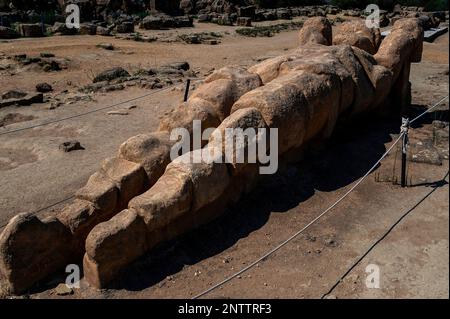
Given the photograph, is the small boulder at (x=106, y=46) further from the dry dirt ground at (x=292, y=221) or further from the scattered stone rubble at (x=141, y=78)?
the dry dirt ground at (x=292, y=221)

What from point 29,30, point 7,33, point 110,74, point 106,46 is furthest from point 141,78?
point 29,30

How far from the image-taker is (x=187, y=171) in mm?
6082

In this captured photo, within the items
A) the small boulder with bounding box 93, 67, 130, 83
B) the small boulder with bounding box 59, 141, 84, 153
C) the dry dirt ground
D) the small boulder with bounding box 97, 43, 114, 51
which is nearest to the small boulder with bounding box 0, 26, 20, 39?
the small boulder with bounding box 97, 43, 114, 51

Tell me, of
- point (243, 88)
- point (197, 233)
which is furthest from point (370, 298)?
point (243, 88)

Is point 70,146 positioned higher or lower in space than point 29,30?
lower

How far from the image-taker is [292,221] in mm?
6816

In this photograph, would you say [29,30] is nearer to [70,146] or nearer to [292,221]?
[70,146]

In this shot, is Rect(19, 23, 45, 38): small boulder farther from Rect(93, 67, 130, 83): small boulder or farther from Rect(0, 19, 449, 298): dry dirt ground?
Rect(0, 19, 449, 298): dry dirt ground

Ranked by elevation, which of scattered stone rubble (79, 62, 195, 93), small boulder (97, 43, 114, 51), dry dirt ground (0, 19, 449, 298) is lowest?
dry dirt ground (0, 19, 449, 298)

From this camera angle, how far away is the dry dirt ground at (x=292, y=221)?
5.59 metres

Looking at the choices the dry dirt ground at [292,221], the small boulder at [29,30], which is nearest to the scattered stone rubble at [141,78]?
the dry dirt ground at [292,221]

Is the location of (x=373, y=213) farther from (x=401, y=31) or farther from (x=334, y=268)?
(x=401, y=31)

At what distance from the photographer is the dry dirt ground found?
5.59 metres

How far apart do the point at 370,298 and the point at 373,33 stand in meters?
6.77
